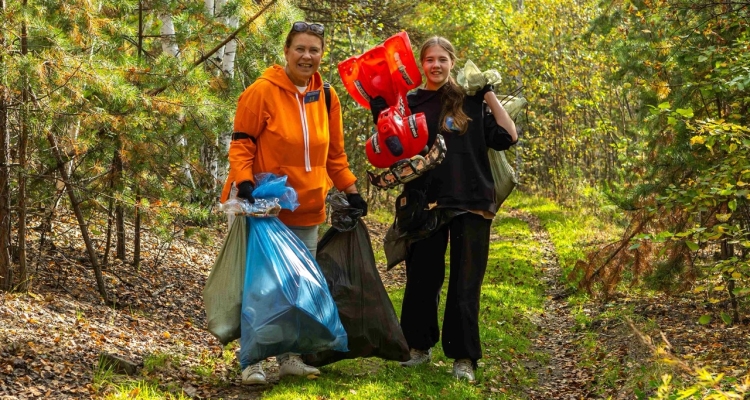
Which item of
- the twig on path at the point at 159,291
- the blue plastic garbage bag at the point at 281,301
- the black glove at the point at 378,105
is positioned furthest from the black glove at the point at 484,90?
the twig on path at the point at 159,291

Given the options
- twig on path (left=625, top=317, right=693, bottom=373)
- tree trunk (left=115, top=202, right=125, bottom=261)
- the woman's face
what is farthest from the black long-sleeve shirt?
tree trunk (left=115, top=202, right=125, bottom=261)

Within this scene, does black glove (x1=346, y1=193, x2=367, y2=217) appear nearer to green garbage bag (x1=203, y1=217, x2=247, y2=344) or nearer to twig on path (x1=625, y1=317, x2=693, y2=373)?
green garbage bag (x1=203, y1=217, x2=247, y2=344)

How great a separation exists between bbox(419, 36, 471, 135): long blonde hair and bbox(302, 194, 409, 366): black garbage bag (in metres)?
0.94

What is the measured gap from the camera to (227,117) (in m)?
7.20

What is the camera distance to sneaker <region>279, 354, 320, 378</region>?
5.09 metres

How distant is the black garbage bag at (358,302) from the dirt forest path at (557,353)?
3.57 ft

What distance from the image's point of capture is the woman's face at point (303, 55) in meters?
4.90

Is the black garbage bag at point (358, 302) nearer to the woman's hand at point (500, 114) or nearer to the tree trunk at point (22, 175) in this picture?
the woman's hand at point (500, 114)

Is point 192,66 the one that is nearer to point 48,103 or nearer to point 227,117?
point 227,117

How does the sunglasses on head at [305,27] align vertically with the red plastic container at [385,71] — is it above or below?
above

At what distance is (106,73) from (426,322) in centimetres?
277

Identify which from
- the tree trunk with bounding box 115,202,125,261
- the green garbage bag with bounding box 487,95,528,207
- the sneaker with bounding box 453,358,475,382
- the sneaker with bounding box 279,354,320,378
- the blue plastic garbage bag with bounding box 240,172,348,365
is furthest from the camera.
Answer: the tree trunk with bounding box 115,202,125,261

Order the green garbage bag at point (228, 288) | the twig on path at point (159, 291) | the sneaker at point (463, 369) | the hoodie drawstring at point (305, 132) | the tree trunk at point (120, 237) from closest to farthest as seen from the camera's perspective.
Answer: the green garbage bag at point (228, 288)
the hoodie drawstring at point (305, 132)
the sneaker at point (463, 369)
the twig on path at point (159, 291)
the tree trunk at point (120, 237)

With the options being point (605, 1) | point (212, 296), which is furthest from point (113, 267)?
point (605, 1)
